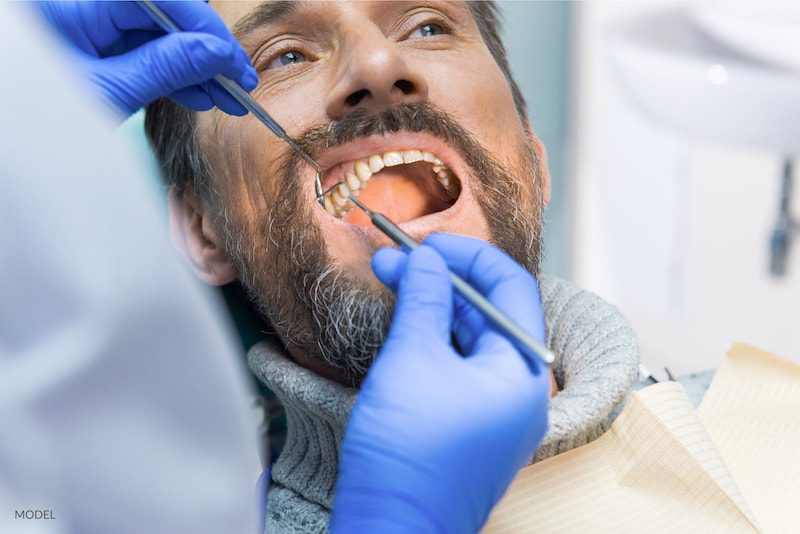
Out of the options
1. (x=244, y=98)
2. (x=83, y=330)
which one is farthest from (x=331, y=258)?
(x=83, y=330)

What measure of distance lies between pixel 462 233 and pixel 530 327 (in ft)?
0.88

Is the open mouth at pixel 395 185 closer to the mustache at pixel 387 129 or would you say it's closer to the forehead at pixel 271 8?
the mustache at pixel 387 129

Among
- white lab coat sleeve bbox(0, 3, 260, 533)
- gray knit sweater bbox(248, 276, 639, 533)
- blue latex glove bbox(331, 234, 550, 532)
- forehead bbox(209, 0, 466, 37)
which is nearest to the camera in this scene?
white lab coat sleeve bbox(0, 3, 260, 533)

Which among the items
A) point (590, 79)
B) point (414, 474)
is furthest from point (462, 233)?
point (590, 79)

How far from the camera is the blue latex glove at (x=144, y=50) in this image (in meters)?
0.89

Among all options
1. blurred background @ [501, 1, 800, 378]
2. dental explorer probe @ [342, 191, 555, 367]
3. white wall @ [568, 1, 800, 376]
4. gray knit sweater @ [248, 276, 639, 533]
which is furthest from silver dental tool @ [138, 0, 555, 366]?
white wall @ [568, 1, 800, 376]

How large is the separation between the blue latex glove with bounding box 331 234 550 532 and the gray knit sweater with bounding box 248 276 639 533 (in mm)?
197

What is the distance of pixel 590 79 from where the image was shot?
214 centimetres

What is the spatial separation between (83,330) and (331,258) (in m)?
0.48

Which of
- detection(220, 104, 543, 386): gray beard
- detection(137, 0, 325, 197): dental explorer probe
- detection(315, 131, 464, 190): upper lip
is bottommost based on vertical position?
detection(220, 104, 543, 386): gray beard

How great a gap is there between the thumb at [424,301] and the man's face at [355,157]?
0.63 feet

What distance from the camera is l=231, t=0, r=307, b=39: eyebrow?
1088 millimetres

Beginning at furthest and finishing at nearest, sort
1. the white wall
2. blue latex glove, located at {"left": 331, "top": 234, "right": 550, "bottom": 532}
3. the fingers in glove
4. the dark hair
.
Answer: the white wall, the dark hair, the fingers in glove, blue latex glove, located at {"left": 331, "top": 234, "right": 550, "bottom": 532}

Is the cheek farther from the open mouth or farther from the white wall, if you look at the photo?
the white wall
